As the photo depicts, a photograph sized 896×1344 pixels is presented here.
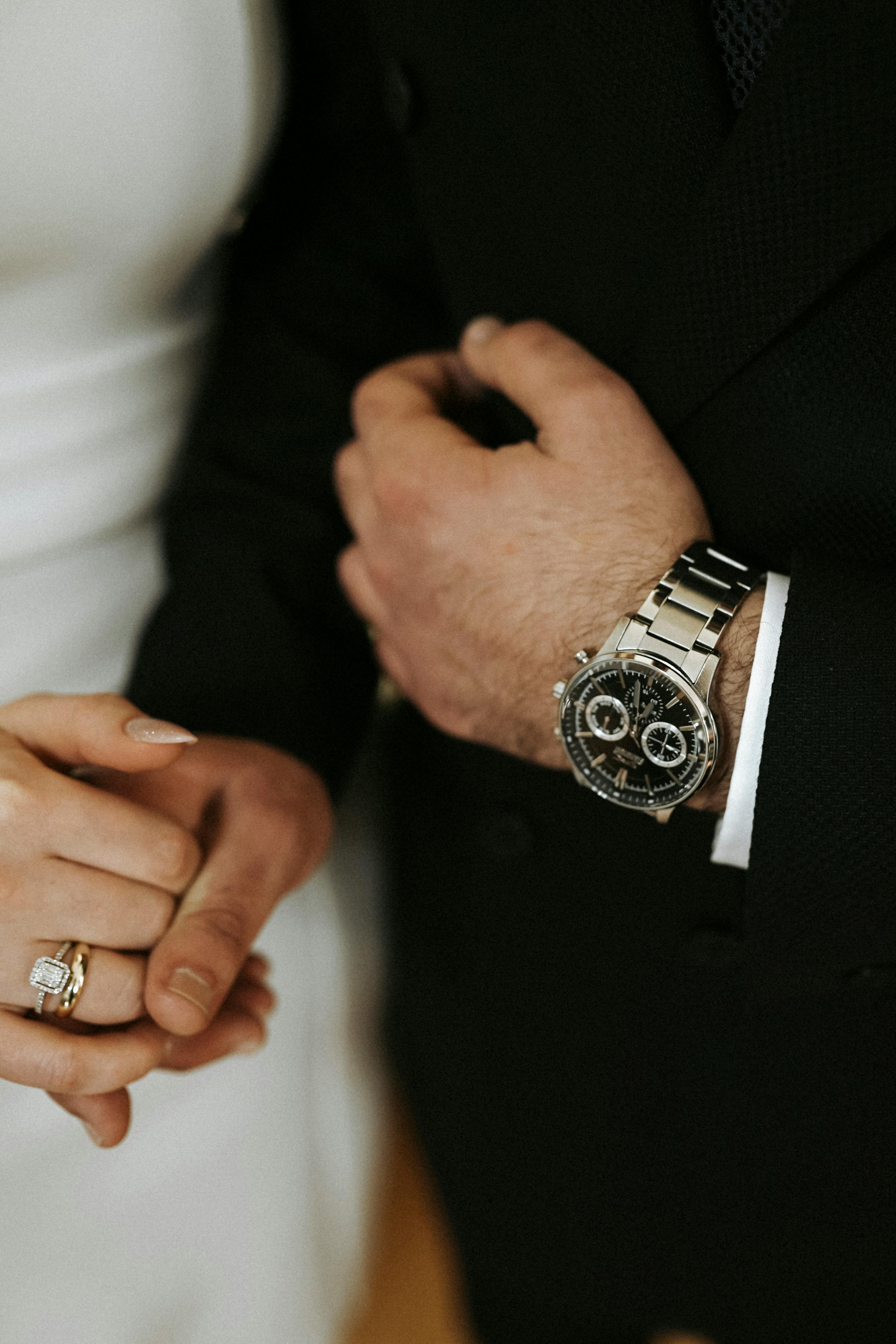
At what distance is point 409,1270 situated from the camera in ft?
5.03

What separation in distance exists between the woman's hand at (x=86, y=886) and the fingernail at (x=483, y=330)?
365 millimetres

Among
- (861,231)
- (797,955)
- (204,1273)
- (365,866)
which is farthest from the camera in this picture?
(365,866)

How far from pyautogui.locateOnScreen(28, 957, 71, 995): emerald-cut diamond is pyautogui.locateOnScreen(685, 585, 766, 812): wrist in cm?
44

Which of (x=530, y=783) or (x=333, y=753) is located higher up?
(x=530, y=783)

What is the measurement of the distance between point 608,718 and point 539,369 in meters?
0.25

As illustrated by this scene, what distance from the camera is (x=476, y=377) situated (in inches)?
28.2

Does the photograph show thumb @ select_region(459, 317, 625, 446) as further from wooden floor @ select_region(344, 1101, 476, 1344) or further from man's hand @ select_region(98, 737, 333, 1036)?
wooden floor @ select_region(344, 1101, 476, 1344)

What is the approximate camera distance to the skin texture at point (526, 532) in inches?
24.0

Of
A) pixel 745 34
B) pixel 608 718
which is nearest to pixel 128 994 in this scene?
pixel 608 718

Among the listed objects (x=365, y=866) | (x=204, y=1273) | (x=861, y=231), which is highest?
(x=861, y=231)

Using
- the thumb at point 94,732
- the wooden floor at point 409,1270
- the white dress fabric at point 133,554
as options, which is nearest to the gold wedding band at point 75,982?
the thumb at point 94,732

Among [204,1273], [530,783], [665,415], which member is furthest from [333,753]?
[204,1273]

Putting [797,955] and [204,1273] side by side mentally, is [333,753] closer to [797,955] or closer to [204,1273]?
[797,955]

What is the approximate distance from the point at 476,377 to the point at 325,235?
10.8 inches
